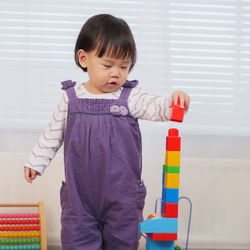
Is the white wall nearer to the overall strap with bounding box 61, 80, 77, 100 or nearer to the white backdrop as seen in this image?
the white backdrop

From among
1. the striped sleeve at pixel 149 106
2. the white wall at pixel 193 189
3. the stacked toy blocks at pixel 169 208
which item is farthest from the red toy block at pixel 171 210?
the white wall at pixel 193 189

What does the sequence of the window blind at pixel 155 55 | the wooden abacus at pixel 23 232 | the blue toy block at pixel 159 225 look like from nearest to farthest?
1. the blue toy block at pixel 159 225
2. the wooden abacus at pixel 23 232
3. the window blind at pixel 155 55

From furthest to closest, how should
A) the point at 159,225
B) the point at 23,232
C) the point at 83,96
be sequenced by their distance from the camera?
the point at 23,232, the point at 83,96, the point at 159,225

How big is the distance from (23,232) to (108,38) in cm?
100

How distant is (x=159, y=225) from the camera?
49.6 inches

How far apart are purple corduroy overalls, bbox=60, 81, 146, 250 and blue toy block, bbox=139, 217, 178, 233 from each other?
2.8 inches

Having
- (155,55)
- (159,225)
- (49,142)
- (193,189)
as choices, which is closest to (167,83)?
(155,55)

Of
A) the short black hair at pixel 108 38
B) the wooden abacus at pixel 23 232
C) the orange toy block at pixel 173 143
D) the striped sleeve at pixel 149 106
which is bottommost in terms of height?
the wooden abacus at pixel 23 232

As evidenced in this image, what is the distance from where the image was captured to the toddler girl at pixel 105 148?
1.30 meters

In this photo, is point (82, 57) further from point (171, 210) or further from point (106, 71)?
point (171, 210)

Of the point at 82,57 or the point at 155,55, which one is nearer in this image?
the point at 82,57

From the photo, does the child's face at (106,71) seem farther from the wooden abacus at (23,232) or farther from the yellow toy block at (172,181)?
the wooden abacus at (23,232)

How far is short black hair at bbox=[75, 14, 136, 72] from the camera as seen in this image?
130cm

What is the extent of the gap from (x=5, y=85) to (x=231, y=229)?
116 centimetres
